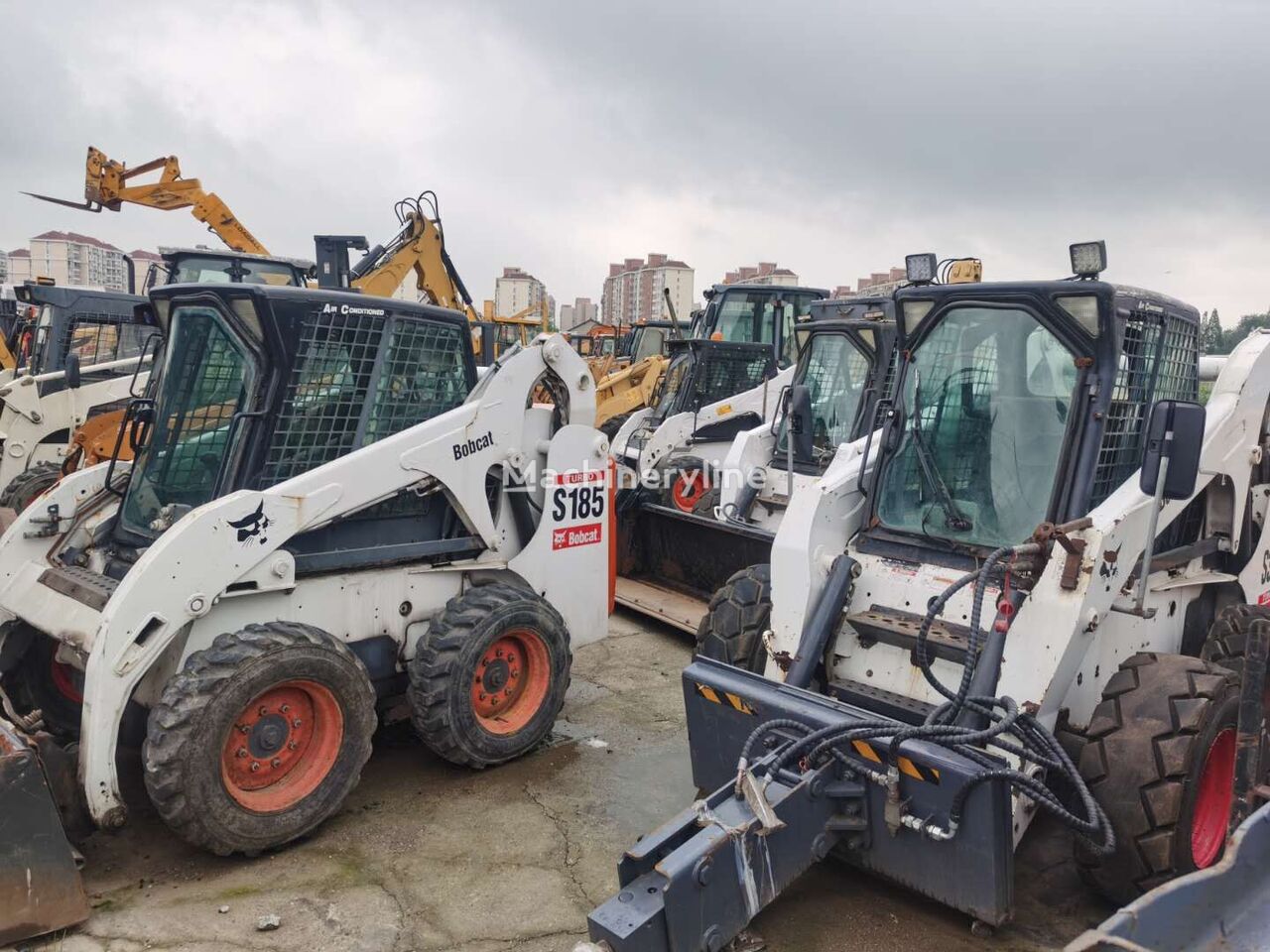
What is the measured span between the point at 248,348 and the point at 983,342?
11.0ft

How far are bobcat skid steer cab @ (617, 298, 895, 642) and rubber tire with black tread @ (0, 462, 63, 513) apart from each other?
5549 millimetres

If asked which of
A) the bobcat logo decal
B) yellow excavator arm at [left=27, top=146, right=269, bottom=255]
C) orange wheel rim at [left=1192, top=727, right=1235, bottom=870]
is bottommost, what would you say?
orange wheel rim at [left=1192, top=727, right=1235, bottom=870]

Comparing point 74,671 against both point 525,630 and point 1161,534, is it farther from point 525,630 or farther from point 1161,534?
point 1161,534

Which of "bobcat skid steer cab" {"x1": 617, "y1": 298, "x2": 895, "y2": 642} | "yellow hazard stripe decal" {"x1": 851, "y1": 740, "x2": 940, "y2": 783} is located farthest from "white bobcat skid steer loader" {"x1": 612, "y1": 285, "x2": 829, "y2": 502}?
"yellow hazard stripe decal" {"x1": 851, "y1": 740, "x2": 940, "y2": 783}

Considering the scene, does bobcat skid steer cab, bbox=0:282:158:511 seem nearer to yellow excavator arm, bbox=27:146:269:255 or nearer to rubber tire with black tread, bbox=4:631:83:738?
yellow excavator arm, bbox=27:146:269:255

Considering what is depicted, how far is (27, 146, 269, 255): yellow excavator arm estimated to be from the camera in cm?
1112

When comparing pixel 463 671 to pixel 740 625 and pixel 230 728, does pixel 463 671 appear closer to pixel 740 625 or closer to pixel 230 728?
pixel 230 728

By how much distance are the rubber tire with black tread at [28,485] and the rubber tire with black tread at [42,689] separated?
463cm

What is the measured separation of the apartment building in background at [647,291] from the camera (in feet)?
113

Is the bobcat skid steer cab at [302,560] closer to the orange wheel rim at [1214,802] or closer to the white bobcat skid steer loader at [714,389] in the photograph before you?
the orange wheel rim at [1214,802]

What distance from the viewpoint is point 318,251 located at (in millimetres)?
6898

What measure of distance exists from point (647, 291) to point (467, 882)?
35984 millimetres

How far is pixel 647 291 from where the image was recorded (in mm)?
38719

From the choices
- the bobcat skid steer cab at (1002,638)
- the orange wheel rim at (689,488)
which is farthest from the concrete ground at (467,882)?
the orange wheel rim at (689,488)
